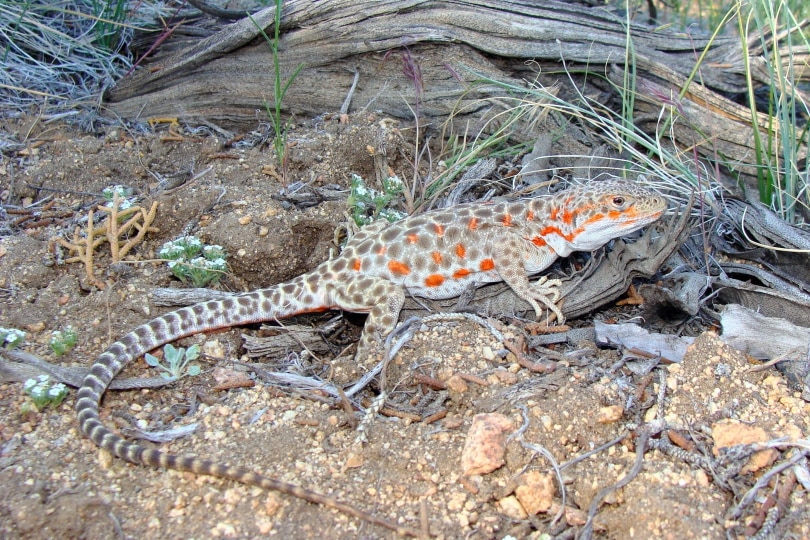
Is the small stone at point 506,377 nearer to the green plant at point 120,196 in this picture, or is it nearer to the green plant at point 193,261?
the green plant at point 193,261

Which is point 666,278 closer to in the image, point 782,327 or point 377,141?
point 782,327

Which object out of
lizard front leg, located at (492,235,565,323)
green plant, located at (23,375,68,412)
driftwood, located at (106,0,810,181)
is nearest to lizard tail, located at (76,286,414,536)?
green plant, located at (23,375,68,412)

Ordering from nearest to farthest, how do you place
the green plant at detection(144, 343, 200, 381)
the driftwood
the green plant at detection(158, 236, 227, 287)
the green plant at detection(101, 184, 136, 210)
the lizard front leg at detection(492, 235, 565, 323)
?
the green plant at detection(144, 343, 200, 381)
the lizard front leg at detection(492, 235, 565, 323)
the green plant at detection(158, 236, 227, 287)
the green plant at detection(101, 184, 136, 210)
the driftwood

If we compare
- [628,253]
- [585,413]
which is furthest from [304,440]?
[628,253]

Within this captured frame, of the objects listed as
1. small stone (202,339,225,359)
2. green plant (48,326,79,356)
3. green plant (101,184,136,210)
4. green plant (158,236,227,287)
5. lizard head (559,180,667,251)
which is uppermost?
lizard head (559,180,667,251)

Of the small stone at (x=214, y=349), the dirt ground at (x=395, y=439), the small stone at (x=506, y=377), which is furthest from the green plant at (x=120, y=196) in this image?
the small stone at (x=506, y=377)

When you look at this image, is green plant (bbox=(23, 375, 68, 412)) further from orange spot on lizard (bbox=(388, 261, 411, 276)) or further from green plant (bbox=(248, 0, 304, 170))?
green plant (bbox=(248, 0, 304, 170))

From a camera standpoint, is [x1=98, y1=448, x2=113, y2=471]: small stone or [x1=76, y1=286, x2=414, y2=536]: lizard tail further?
[x1=98, y1=448, x2=113, y2=471]: small stone
